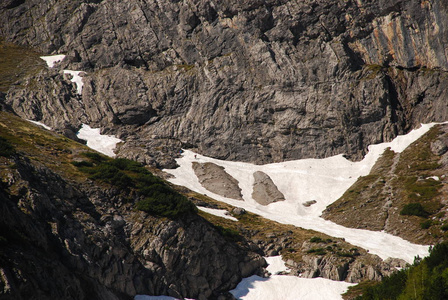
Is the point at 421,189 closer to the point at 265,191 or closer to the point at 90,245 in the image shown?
the point at 265,191

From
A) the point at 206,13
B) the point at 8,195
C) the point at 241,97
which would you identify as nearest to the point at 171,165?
the point at 241,97

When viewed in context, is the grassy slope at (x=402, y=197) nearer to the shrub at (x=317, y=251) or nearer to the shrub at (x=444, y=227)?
the shrub at (x=444, y=227)

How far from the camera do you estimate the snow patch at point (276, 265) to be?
54156 millimetres

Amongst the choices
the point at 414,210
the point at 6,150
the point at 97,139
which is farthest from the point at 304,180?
the point at 6,150

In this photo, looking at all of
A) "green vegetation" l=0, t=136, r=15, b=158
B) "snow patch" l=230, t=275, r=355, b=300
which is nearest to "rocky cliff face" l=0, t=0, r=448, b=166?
"snow patch" l=230, t=275, r=355, b=300

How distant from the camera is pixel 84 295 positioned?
28.2 meters

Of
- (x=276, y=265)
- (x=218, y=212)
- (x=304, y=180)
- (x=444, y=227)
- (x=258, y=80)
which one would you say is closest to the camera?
(x=276, y=265)

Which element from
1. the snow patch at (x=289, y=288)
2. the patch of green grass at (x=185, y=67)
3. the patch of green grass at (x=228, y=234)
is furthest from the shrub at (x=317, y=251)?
the patch of green grass at (x=185, y=67)

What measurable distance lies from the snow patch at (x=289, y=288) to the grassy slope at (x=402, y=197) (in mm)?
18951

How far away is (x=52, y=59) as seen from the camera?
138 meters

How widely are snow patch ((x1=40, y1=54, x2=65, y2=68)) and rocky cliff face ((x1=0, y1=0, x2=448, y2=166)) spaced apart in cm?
971

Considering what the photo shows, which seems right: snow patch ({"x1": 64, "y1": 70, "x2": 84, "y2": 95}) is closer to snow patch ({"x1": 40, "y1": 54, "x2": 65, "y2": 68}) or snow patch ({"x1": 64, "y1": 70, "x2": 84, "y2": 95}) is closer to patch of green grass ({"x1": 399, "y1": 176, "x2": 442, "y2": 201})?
snow patch ({"x1": 40, "y1": 54, "x2": 65, "y2": 68})

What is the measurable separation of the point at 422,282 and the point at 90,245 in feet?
86.7

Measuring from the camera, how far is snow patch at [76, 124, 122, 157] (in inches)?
4043
